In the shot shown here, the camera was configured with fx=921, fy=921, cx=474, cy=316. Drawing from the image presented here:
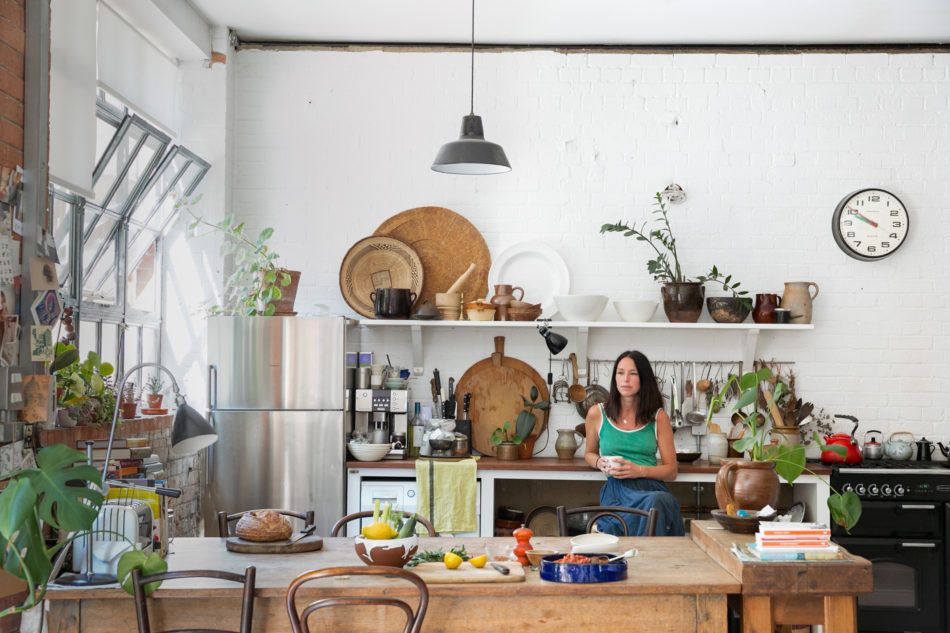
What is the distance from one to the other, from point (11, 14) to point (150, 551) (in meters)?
2.03

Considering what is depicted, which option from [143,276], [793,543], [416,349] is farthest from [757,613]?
[143,276]

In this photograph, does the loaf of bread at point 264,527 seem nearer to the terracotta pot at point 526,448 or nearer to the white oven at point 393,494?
the white oven at point 393,494

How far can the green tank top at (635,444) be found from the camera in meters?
5.12

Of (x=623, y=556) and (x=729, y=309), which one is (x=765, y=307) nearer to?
(x=729, y=309)

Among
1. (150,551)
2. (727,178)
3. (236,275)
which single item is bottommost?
(150,551)

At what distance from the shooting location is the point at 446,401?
5.86m

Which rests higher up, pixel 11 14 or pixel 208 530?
pixel 11 14

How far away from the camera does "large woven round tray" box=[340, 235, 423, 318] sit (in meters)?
5.90

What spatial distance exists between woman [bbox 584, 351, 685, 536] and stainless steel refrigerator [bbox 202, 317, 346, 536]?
5.01 feet

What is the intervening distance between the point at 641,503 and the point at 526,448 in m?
1.05

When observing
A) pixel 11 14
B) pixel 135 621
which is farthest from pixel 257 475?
pixel 11 14

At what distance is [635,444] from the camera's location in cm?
512

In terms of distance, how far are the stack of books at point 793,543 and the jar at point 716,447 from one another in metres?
2.58

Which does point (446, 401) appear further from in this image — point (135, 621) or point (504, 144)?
point (135, 621)
